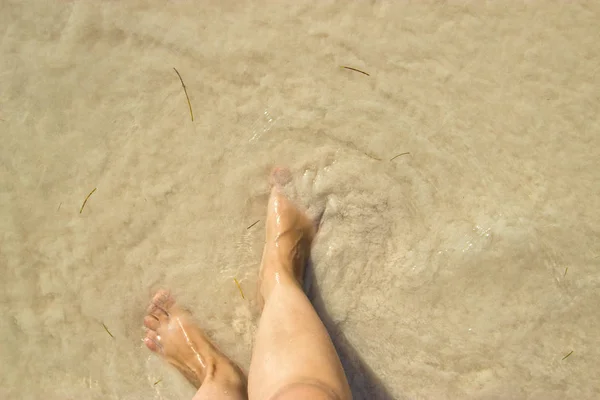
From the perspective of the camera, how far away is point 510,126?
2.27m

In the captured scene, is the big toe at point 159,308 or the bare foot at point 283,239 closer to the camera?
the bare foot at point 283,239

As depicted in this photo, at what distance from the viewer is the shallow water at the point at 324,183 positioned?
87.7 inches

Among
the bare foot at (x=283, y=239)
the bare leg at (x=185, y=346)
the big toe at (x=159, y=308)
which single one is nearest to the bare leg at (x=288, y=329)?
the bare foot at (x=283, y=239)

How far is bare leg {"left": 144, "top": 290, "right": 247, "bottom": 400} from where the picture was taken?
225cm

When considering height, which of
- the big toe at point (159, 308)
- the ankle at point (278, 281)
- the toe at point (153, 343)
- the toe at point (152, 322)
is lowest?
the toe at point (153, 343)

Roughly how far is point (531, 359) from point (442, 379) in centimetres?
38

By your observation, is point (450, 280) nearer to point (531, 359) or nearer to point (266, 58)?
point (531, 359)

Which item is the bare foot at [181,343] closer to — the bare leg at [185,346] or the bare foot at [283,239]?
the bare leg at [185,346]

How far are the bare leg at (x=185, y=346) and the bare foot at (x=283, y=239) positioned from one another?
1.11ft

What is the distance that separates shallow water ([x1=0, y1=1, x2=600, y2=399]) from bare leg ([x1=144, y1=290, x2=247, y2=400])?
60mm

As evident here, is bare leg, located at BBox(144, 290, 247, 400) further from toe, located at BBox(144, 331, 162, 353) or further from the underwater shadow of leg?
the underwater shadow of leg

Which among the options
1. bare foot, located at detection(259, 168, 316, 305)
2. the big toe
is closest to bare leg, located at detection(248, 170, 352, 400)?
bare foot, located at detection(259, 168, 316, 305)

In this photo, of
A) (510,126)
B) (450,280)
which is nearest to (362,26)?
(510,126)

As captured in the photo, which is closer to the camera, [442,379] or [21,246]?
[442,379]
